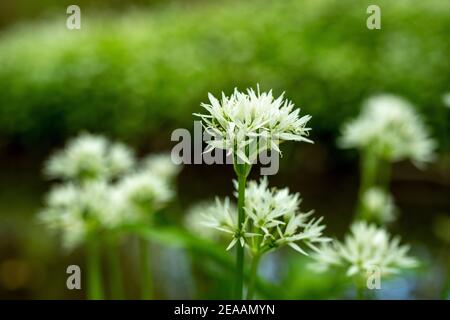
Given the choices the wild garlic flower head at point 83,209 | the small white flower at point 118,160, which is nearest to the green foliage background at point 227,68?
the small white flower at point 118,160

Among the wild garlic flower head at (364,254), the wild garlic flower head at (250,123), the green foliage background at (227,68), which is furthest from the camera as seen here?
the green foliage background at (227,68)

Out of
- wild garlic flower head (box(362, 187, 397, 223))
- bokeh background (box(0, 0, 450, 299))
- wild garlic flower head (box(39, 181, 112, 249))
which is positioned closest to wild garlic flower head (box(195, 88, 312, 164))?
wild garlic flower head (box(39, 181, 112, 249))

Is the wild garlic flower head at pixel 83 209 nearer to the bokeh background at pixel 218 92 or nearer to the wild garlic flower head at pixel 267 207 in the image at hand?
the wild garlic flower head at pixel 267 207

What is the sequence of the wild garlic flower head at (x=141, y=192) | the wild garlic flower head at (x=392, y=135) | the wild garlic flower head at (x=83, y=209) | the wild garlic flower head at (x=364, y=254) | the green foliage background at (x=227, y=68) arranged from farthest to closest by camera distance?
the green foliage background at (x=227, y=68), the wild garlic flower head at (x=392, y=135), the wild garlic flower head at (x=141, y=192), the wild garlic flower head at (x=83, y=209), the wild garlic flower head at (x=364, y=254)

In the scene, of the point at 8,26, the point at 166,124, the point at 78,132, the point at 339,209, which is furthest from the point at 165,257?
the point at 8,26

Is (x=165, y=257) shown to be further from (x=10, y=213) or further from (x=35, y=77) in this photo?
(x=35, y=77)
